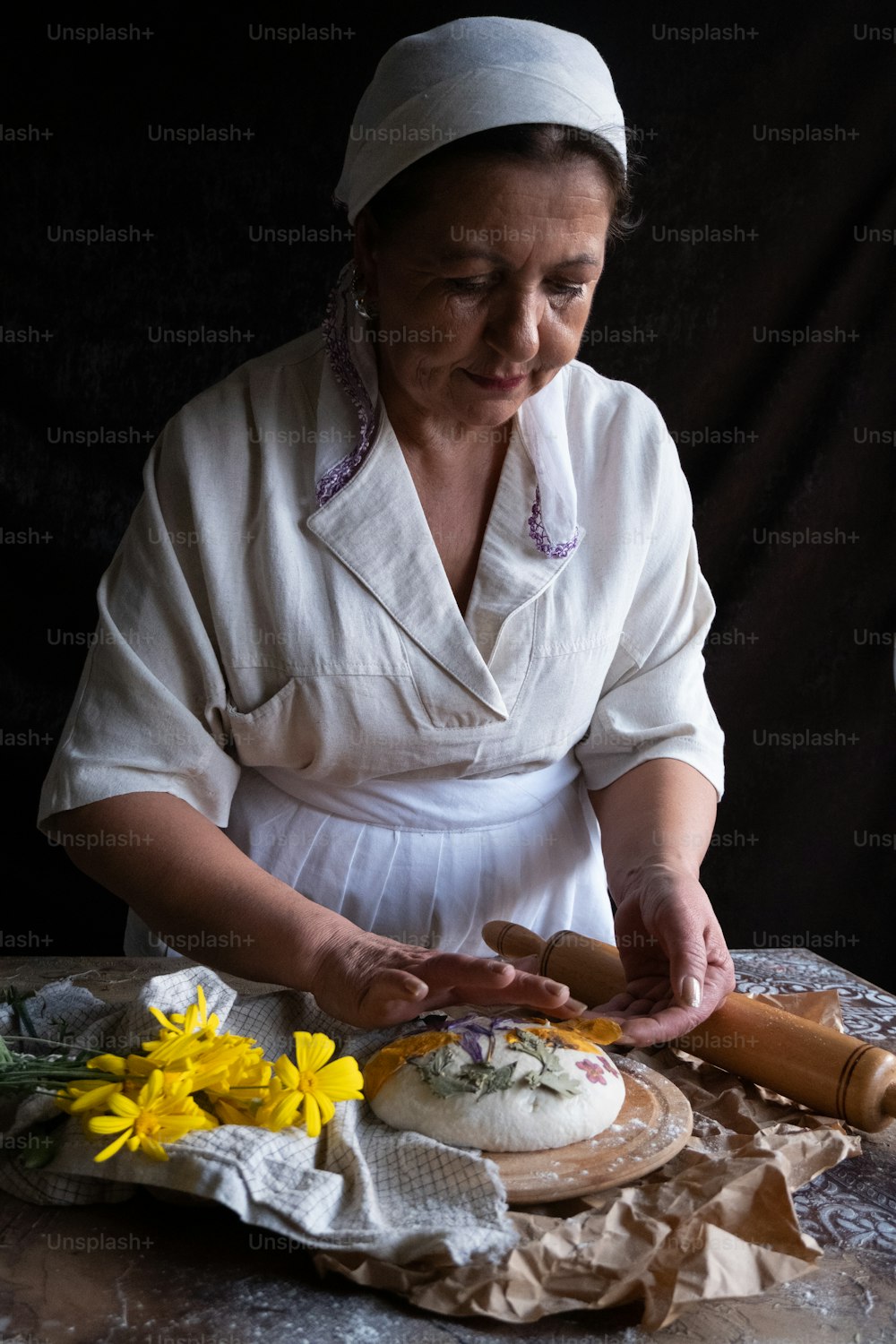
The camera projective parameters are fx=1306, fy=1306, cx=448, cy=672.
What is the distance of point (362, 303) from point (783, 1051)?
1.05 meters

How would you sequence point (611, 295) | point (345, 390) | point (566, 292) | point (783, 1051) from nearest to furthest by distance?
1. point (783, 1051)
2. point (566, 292)
3. point (345, 390)
4. point (611, 295)

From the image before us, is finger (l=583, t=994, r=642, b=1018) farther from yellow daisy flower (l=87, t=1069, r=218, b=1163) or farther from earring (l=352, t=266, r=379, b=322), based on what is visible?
earring (l=352, t=266, r=379, b=322)

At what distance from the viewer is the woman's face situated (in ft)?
4.74

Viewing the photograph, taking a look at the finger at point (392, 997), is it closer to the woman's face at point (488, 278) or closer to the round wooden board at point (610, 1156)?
the round wooden board at point (610, 1156)

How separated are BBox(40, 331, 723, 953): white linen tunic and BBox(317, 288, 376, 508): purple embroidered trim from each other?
0.6 inches

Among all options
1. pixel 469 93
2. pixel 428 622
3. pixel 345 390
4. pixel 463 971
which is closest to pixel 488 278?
pixel 469 93

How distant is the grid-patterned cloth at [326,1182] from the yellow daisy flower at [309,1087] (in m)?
0.03

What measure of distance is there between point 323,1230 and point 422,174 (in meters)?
1.10

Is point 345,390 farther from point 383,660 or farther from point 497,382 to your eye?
point 383,660

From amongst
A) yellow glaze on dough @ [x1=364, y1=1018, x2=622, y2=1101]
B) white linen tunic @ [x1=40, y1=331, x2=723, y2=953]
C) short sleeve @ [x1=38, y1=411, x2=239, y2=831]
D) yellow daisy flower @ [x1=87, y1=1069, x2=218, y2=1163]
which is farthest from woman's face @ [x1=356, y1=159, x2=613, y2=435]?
yellow daisy flower @ [x1=87, y1=1069, x2=218, y2=1163]

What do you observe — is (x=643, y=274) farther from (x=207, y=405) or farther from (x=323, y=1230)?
(x=323, y=1230)

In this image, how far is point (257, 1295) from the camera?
1.05 m

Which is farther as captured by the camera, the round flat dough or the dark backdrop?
the dark backdrop

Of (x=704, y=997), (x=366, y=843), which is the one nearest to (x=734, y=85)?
(x=366, y=843)
